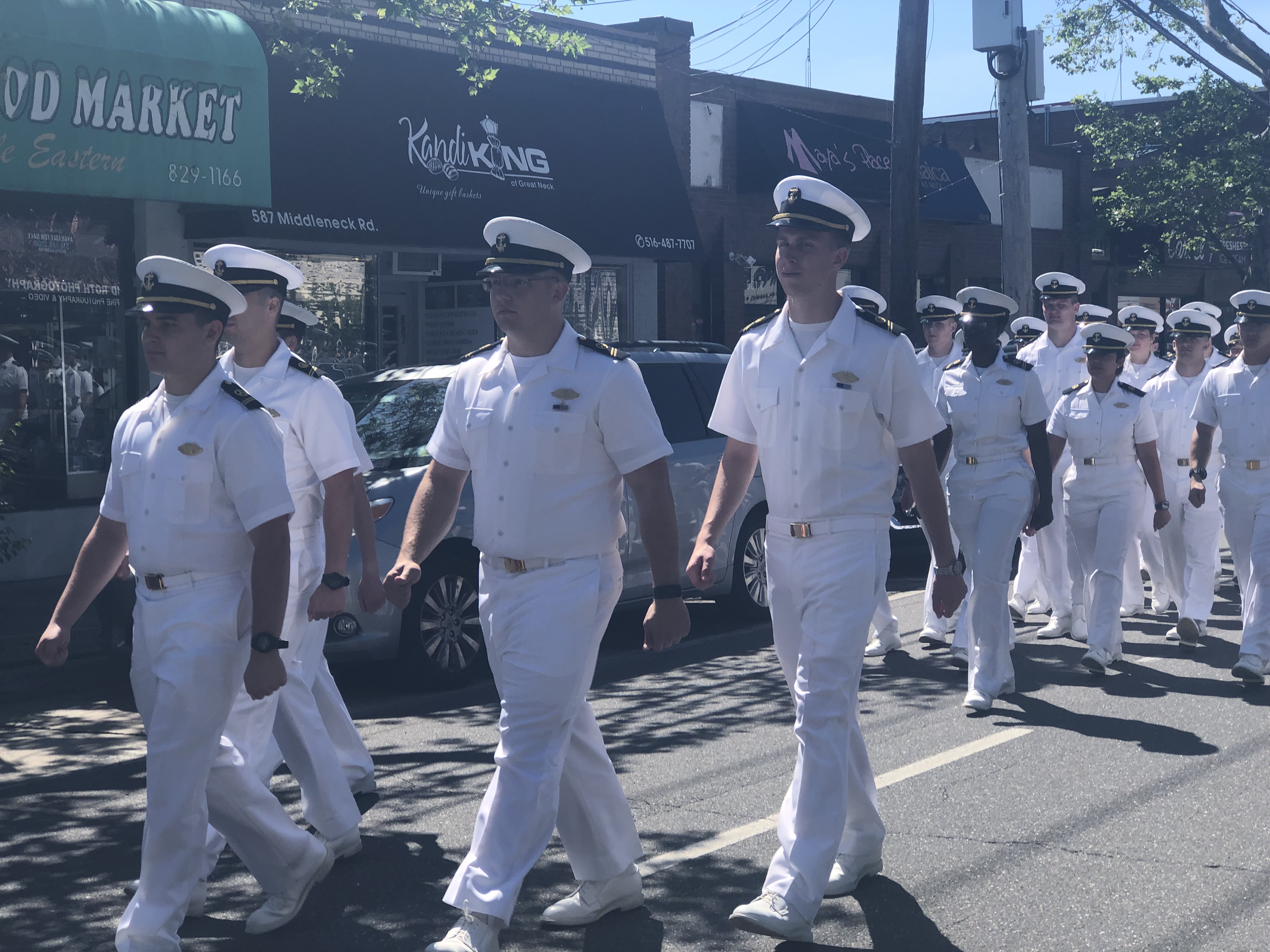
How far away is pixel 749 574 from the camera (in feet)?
36.3

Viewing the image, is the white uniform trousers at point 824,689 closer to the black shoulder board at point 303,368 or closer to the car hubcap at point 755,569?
the black shoulder board at point 303,368

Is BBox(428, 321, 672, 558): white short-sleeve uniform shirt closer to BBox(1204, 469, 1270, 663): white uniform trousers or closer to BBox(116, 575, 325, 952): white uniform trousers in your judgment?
BBox(116, 575, 325, 952): white uniform trousers

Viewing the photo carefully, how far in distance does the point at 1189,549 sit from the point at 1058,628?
1054 mm

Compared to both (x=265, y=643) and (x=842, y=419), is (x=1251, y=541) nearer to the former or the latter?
(x=842, y=419)

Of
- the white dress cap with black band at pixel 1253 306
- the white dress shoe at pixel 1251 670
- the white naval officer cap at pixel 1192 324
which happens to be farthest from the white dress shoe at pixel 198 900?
the white naval officer cap at pixel 1192 324

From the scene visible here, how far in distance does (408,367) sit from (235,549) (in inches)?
221

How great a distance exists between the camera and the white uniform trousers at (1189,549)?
9.84 m

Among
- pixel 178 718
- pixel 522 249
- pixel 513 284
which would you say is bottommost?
pixel 178 718

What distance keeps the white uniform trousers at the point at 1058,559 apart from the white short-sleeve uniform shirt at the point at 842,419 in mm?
5563

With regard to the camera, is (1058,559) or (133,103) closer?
(1058,559)

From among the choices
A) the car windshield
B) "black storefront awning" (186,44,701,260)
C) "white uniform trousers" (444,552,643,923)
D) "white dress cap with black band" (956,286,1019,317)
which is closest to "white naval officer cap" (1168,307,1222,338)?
"white dress cap with black band" (956,286,1019,317)

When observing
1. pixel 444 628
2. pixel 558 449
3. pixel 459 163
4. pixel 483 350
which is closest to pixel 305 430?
pixel 483 350

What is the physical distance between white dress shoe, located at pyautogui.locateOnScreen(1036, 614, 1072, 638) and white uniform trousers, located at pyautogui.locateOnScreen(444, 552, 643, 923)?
623cm

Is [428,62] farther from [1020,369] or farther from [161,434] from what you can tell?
[161,434]
